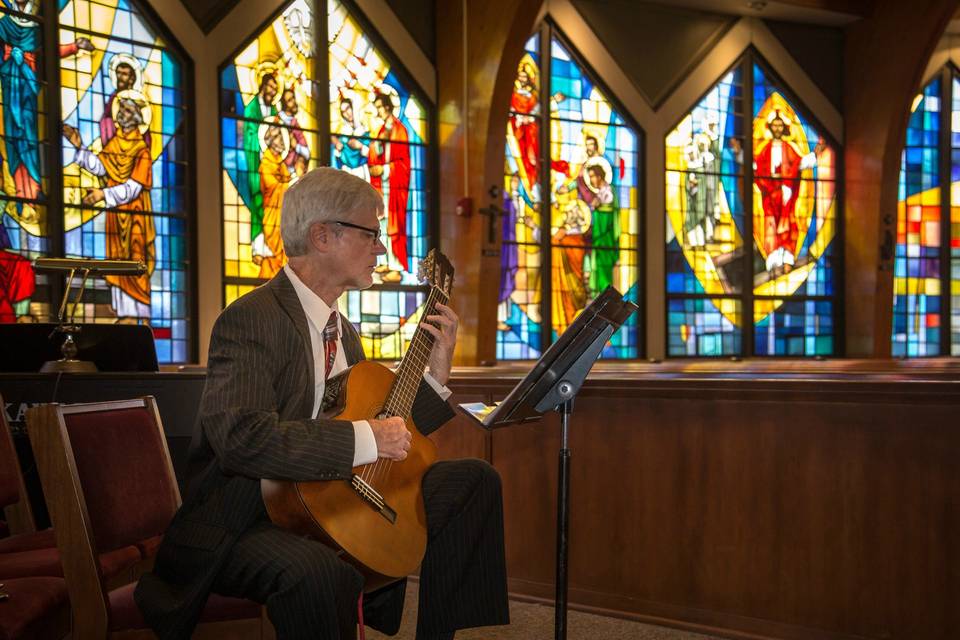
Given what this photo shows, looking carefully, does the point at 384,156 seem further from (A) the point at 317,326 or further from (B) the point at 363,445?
(B) the point at 363,445

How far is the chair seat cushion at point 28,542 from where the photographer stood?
2.46 metres

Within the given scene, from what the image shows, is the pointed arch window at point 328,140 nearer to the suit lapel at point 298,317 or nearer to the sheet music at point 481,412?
the sheet music at point 481,412

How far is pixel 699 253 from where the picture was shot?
10.7 m

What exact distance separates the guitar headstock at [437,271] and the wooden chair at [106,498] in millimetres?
781

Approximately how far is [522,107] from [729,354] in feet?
11.7

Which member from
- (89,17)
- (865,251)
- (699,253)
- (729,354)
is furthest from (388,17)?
(865,251)

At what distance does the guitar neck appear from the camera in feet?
7.41

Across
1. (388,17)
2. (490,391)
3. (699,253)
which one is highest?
(388,17)

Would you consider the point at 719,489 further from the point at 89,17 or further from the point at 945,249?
the point at 945,249

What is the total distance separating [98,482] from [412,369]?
0.74 m

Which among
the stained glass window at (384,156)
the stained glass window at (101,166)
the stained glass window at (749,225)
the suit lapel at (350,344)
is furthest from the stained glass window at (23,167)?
the stained glass window at (749,225)

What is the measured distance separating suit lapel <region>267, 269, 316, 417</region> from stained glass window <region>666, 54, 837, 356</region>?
8.64 metres

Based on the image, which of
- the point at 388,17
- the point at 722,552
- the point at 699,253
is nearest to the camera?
the point at 722,552

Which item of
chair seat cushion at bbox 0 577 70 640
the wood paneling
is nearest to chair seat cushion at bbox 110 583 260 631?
chair seat cushion at bbox 0 577 70 640
